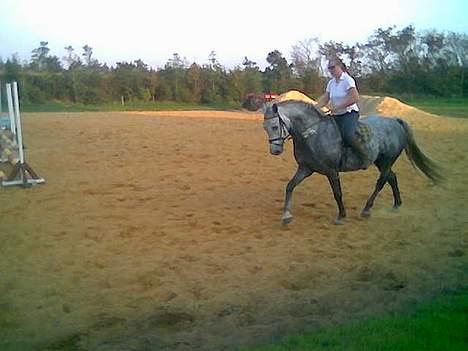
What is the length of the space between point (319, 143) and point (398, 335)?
4627mm

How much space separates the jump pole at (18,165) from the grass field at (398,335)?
890 centimetres

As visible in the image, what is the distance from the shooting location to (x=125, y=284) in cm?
630

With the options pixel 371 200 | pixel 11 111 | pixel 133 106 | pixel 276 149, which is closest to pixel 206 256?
pixel 276 149

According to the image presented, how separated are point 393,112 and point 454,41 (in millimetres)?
28902

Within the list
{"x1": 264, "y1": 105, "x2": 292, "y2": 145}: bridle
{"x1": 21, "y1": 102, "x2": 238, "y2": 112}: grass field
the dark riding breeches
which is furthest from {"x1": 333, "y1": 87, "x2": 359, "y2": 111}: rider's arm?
{"x1": 21, "y1": 102, "x2": 238, "y2": 112}: grass field

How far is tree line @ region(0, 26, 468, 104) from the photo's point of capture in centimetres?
5122

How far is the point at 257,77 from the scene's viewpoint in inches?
2185

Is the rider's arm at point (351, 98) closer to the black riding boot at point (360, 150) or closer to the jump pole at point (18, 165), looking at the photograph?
the black riding boot at point (360, 150)

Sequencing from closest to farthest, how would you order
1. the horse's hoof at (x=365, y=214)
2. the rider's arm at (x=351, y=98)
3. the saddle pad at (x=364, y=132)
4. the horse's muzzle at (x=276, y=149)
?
the horse's muzzle at (x=276, y=149), the rider's arm at (x=351, y=98), the saddle pad at (x=364, y=132), the horse's hoof at (x=365, y=214)

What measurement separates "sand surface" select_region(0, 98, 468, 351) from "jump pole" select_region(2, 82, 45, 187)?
1.27ft

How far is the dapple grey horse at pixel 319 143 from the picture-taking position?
26.9 ft

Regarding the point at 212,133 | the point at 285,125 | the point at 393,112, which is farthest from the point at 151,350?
the point at 393,112

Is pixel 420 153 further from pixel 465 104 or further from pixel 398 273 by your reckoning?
pixel 465 104

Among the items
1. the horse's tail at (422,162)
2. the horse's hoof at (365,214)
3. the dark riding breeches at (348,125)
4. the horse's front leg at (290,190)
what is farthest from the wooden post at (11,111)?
the horse's tail at (422,162)
